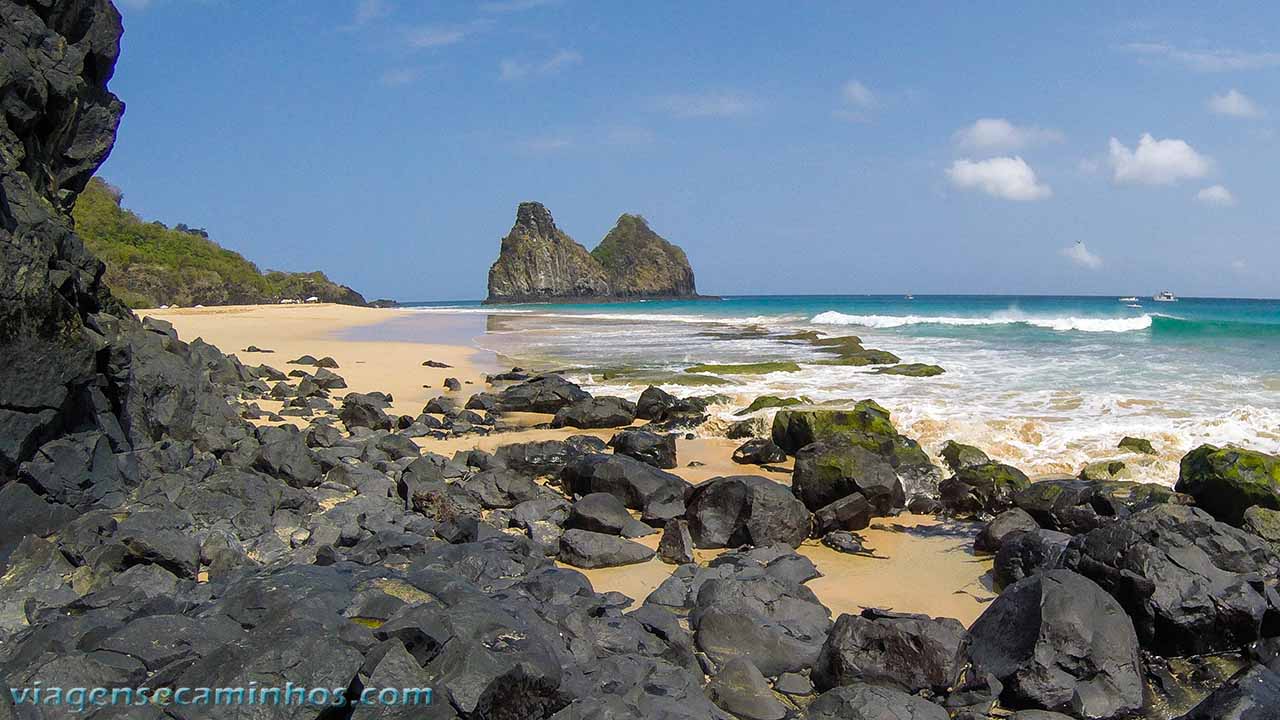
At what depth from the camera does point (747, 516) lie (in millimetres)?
7023

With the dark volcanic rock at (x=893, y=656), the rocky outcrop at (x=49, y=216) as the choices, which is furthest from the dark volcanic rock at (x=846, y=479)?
the rocky outcrop at (x=49, y=216)

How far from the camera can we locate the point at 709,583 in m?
5.32

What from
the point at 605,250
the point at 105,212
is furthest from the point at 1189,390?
the point at 605,250

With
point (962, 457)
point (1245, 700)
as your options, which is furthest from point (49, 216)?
point (962, 457)

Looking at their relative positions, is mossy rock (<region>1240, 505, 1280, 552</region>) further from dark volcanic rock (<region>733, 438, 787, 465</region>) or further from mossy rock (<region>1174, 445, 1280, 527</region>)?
dark volcanic rock (<region>733, 438, 787, 465</region>)

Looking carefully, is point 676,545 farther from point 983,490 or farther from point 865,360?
point 865,360

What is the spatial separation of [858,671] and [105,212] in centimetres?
7962

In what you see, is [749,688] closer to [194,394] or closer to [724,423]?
[194,394]

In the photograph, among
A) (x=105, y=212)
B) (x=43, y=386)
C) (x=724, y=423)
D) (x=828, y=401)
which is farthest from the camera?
(x=105, y=212)

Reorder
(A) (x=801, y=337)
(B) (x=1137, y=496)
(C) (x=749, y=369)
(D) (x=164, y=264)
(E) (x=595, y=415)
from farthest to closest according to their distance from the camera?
1. (D) (x=164, y=264)
2. (A) (x=801, y=337)
3. (C) (x=749, y=369)
4. (E) (x=595, y=415)
5. (B) (x=1137, y=496)

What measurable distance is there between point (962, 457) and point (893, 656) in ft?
18.7

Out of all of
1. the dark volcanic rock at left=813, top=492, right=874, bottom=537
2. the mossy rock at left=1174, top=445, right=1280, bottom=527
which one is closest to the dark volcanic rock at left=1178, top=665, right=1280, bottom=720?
the dark volcanic rock at left=813, top=492, right=874, bottom=537

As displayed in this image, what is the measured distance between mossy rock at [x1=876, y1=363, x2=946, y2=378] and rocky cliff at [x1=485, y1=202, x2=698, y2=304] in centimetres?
10834

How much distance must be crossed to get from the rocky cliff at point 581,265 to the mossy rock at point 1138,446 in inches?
4615
